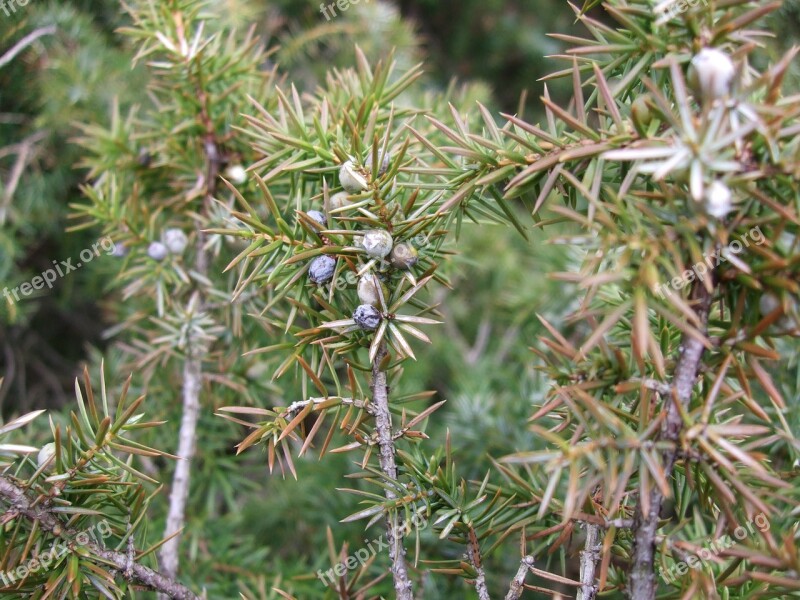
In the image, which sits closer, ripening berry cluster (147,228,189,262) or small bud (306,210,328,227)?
small bud (306,210,328,227)

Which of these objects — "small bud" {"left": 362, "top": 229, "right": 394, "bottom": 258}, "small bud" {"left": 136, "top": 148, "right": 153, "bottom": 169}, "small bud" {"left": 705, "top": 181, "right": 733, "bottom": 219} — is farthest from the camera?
"small bud" {"left": 136, "top": 148, "right": 153, "bottom": 169}

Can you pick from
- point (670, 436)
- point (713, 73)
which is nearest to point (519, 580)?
point (670, 436)

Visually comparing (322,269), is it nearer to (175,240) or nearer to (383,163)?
(383,163)

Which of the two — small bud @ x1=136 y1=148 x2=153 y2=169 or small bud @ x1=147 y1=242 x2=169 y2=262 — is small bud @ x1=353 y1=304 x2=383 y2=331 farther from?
small bud @ x1=136 y1=148 x2=153 y2=169

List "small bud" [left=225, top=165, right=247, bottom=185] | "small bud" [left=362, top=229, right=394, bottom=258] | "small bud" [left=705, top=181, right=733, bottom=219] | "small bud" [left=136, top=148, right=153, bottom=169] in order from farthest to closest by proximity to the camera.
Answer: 1. "small bud" [left=136, top=148, right=153, bottom=169]
2. "small bud" [left=225, top=165, right=247, bottom=185]
3. "small bud" [left=362, top=229, right=394, bottom=258]
4. "small bud" [left=705, top=181, right=733, bottom=219]

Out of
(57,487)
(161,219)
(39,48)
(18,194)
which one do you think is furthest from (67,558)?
(39,48)

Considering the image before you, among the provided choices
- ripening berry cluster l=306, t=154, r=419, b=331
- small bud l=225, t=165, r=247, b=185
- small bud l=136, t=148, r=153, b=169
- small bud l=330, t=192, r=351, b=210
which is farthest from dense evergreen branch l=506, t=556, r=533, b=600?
small bud l=136, t=148, r=153, b=169

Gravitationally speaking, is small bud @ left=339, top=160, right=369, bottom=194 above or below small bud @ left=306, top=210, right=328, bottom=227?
above

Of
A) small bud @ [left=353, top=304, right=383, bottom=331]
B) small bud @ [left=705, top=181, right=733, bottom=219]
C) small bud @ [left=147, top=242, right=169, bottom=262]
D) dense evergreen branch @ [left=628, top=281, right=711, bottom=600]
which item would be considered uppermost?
small bud @ [left=147, top=242, right=169, bottom=262]

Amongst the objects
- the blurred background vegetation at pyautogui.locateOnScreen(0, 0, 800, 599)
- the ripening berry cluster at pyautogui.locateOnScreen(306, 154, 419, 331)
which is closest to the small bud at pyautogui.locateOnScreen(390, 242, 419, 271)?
the ripening berry cluster at pyautogui.locateOnScreen(306, 154, 419, 331)
